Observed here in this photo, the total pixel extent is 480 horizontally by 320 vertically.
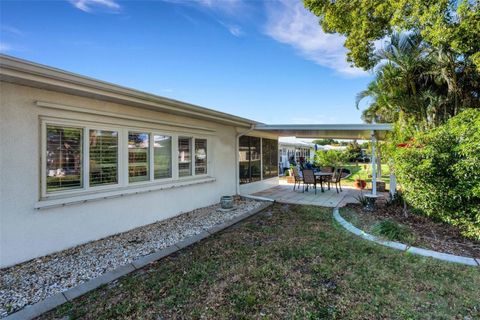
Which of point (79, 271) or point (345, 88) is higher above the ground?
point (345, 88)

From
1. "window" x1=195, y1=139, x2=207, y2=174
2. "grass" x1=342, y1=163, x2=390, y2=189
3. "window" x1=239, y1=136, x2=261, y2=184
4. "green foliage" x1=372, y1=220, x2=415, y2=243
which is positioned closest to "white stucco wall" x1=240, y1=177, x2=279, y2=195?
"window" x1=239, y1=136, x2=261, y2=184

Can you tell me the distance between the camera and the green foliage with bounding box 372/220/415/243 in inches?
199

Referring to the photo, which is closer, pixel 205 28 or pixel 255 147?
pixel 205 28

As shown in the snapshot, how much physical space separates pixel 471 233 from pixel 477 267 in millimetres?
1303

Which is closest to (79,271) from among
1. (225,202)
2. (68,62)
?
(225,202)

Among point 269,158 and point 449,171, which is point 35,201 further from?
point 269,158

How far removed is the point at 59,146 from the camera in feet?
15.1

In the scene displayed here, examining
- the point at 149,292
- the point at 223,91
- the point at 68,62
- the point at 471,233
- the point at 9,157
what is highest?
the point at 223,91

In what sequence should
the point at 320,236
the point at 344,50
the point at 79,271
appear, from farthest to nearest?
the point at 344,50 → the point at 320,236 → the point at 79,271

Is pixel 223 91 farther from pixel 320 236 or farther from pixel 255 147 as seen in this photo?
pixel 320 236

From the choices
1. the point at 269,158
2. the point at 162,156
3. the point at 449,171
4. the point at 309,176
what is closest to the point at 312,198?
the point at 309,176

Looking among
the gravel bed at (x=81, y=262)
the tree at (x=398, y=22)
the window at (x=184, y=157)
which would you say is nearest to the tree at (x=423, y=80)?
the tree at (x=398, y=22)

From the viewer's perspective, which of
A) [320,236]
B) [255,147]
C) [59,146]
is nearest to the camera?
[59,146]

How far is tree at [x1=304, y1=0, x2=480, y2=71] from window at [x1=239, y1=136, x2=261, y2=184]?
5.19m
